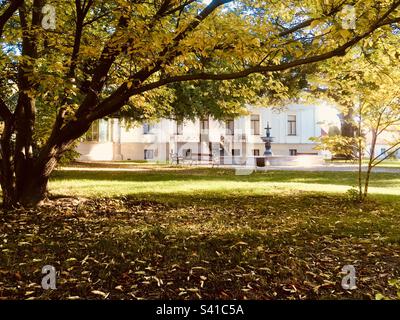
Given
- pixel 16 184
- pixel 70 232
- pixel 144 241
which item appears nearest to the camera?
pixel 144 241

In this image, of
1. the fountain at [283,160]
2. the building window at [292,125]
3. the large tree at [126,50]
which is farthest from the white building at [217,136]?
the large tree at [126,50]

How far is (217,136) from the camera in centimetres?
3831

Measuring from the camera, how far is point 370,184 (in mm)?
14383

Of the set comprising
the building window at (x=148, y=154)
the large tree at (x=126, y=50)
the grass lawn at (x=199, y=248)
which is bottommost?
the grass lawn at (x=199, y=248)

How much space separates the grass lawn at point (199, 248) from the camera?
4043mm

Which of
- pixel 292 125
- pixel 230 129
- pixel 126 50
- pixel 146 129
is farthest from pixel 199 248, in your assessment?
pixel 292 125

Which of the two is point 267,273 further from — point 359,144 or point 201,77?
point 359,144

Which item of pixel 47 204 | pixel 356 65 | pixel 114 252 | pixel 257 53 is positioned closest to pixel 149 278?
pixel 114 252

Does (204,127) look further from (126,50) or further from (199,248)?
(199,248)

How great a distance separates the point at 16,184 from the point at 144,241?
3960 millimetres

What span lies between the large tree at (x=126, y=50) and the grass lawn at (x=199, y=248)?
1.45 metres

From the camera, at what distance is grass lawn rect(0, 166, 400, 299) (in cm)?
404

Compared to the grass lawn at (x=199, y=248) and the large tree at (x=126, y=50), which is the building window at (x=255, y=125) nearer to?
the large tree at (x=126, y=50)

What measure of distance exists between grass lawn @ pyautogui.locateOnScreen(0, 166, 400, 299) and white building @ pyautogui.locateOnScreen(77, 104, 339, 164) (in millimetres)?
27707
